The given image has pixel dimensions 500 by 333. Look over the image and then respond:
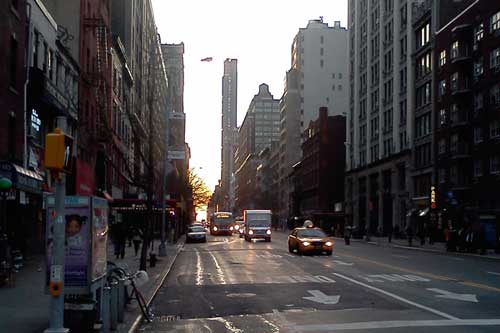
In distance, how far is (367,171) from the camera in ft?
316

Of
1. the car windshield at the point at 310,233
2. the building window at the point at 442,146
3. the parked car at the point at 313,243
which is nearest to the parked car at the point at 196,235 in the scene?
the car windshield at the point at 310,233

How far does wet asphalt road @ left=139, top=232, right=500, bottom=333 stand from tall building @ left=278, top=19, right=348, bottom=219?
128881 millimetres

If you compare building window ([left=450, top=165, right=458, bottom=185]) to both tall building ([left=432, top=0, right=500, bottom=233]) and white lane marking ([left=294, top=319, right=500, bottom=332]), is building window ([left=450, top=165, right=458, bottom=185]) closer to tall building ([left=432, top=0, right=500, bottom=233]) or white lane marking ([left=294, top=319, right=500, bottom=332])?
tall building ([left=432, top=0, right=500, bottom=233])

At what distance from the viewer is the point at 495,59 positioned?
57656mm

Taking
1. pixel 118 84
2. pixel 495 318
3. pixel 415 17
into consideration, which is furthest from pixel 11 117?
pixel 415 17

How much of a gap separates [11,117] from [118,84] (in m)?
28.2

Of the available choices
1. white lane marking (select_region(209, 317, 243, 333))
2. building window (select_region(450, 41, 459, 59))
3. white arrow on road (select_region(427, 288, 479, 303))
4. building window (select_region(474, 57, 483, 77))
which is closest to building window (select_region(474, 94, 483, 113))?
building window (select_region(474, 57, 483, 77))

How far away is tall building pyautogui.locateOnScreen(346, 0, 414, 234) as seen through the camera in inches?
3238

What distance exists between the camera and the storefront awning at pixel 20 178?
74.3 ft

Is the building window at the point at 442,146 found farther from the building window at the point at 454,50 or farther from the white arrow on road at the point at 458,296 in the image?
the white arrow on road at the point at 458,296

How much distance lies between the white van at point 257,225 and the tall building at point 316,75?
92.8 meters

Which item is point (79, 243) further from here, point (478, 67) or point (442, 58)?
point (442, 58)

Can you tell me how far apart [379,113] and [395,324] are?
80.9 metres

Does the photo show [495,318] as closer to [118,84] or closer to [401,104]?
[118,84]
